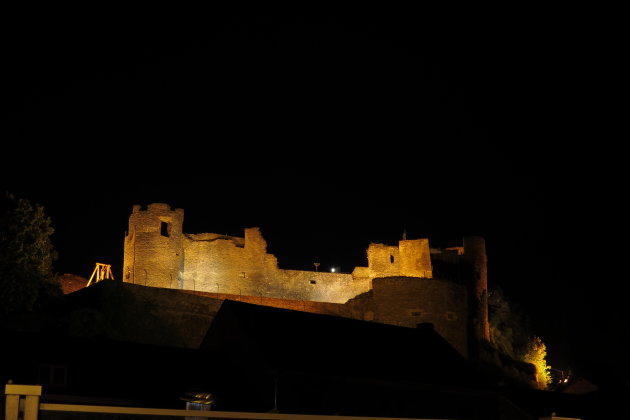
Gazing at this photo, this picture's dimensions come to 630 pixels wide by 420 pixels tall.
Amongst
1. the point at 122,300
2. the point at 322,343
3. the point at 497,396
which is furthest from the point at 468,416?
the point at 122,300

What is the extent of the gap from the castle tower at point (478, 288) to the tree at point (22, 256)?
2396 centimetres

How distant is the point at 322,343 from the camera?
28.7 m

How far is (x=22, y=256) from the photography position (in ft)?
106

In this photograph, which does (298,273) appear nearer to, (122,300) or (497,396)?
(122,300)

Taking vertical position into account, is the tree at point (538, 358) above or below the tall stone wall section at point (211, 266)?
below

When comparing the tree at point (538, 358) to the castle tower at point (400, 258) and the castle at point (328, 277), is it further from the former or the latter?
the castle tower at point (400, 258)

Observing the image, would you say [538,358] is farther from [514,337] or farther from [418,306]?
[418,306]

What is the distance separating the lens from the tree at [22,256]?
30.1 m

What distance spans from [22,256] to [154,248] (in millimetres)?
16861

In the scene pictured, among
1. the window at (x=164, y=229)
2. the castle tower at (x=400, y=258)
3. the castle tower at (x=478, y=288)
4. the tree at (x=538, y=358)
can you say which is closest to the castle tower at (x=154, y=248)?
the window at (x=164, y=229)

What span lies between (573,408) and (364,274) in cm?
2298

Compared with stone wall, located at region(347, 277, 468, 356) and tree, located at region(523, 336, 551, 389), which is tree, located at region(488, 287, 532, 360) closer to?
tree, located at region(523, 336, 551, 389)

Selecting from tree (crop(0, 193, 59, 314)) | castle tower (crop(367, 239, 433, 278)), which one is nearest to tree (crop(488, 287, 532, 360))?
castle tower (crop(367, 239, 433, 278))

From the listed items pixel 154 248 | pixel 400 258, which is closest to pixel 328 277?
pixel 400 258
